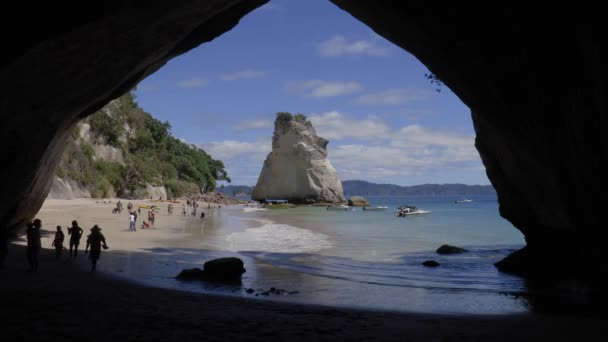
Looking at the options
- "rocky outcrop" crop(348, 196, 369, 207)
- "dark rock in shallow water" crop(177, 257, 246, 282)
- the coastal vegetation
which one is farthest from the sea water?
"rocky outcrop" crop(348, 196, 369, 207)

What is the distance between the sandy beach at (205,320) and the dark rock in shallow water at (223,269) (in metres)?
2.20

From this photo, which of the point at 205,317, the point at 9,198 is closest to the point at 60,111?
the point at 9,198

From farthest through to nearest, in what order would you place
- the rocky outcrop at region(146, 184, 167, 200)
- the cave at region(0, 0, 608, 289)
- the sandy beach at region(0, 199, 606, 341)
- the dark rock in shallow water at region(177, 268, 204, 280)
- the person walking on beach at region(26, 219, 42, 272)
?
the rocky outcrop at region(146, 184, 167, 200), the dark rock in shallow water at region(177, 268, 204, 280), the person walking on beach at region(26, 219, 42, 272), the cave at region(0, 0, 608, 289), the sandy beach at region(0, 199, 606, 341)

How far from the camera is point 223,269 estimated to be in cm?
1220

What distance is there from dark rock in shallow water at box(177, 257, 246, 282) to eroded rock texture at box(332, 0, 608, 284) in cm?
782

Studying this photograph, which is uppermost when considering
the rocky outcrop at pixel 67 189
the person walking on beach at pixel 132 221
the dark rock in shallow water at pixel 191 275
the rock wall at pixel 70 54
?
the rock wall at pixel 70 54

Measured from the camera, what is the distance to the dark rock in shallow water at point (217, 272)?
39.2 feet

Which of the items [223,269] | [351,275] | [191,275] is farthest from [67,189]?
[351,275]

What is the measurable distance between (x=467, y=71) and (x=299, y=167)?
83.2 m

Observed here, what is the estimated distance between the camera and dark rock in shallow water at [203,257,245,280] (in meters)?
12.0

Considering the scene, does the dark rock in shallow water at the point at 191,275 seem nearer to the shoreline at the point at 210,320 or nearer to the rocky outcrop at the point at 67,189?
the shoreline at the point at 210,320

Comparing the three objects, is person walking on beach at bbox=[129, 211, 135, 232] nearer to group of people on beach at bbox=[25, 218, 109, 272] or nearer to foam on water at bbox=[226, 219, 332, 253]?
foam on water at bbox=[226, 219, 332, 253]

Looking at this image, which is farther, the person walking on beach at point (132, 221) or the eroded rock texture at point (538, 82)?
the person walking on beach at point (132, 221)

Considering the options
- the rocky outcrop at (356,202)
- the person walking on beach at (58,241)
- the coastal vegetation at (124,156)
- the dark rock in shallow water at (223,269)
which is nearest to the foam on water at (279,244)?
the dark rock in shallow water at (223,269)
